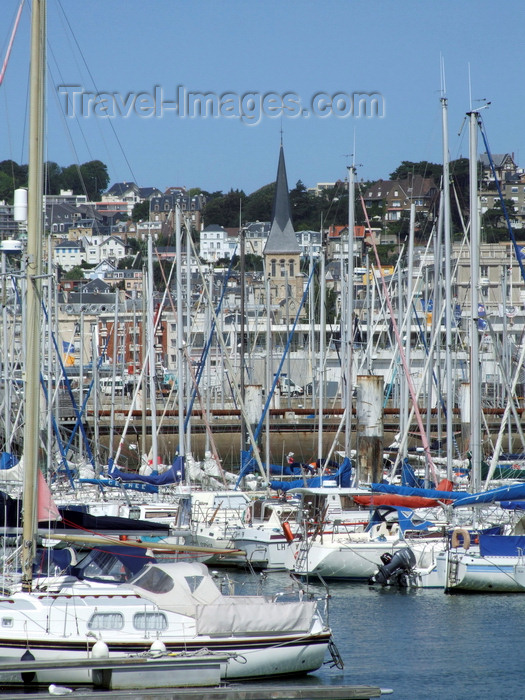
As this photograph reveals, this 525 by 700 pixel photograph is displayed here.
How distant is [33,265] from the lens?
609 inches

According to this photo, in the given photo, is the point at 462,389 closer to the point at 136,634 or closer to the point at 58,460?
the point at 58,460

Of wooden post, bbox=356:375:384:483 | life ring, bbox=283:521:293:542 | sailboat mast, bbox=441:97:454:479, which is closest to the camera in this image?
life ring, bbox=283:521:293:542

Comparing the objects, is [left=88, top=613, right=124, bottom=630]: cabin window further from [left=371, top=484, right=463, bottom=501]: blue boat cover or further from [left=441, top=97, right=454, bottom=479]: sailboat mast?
[left=441, top=97, right=454, bottom=479]: sailboat mast

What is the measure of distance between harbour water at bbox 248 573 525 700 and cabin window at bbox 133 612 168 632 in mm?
2346

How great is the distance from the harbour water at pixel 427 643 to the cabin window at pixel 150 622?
2.35m

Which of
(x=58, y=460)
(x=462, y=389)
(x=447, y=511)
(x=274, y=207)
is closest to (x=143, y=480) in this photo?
(x=58, y=460)

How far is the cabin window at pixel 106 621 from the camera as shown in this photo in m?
15.0

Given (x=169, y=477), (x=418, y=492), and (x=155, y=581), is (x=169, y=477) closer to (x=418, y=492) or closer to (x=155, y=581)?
(x=418, y=492)

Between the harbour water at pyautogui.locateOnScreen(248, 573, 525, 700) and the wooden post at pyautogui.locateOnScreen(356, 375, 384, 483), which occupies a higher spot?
the wooden post at pyautogui.locateOnScreen(356, 375, 384, 483)

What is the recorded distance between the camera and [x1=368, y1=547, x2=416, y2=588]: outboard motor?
24.0 metres

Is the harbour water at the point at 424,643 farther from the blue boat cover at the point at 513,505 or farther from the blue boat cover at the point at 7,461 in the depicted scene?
the blue boat cover at the point at 7,461

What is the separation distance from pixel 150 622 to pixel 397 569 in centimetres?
1000

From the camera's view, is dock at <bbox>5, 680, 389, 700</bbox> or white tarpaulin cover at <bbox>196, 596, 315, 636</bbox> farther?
white tarpaulin cover at <bbox>196, 596, 315, 636</bbox>

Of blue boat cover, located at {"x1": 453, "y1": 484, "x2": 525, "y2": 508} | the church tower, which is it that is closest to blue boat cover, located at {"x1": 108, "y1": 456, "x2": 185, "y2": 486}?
blue boat cover, located at {"x1": 453, "y1": 484, "x2": 525, "y2": 508}
